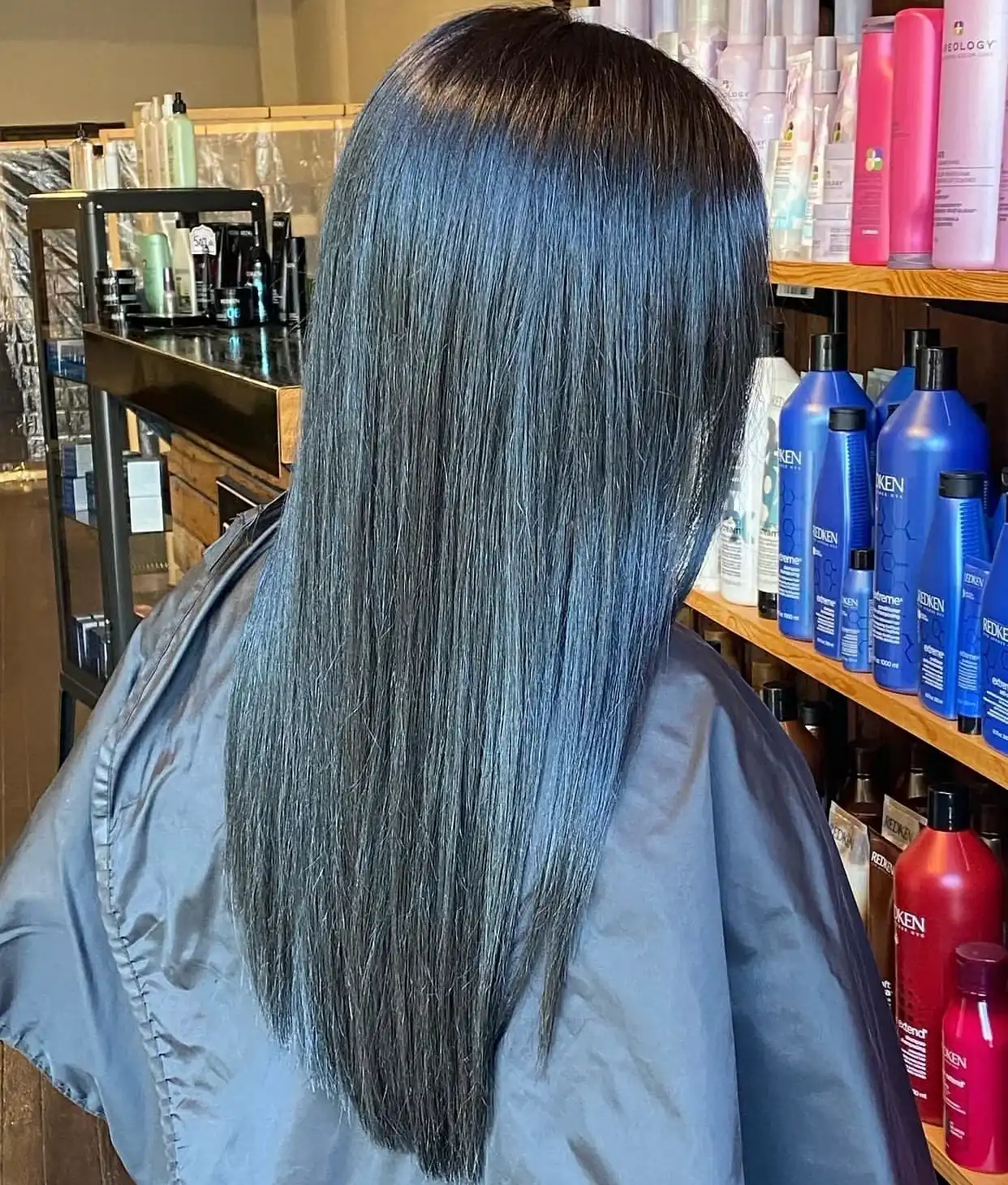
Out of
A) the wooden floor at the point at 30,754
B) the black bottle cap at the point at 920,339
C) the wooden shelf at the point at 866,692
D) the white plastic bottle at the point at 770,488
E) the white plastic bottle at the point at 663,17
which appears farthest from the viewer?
the wooden floor at the point at 30,754

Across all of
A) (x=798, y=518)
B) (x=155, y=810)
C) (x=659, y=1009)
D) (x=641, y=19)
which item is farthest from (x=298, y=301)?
(x=659, y=1009)

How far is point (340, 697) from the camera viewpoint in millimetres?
854

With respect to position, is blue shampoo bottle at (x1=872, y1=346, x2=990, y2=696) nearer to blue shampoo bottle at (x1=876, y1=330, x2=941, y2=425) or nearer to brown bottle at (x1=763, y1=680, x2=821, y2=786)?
blue shampoo bottle at (x1=876, y1=330, x2=941, y2=425)

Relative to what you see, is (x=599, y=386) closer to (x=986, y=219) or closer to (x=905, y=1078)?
(x=905, y=1078)

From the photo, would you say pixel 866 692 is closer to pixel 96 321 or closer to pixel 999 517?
pixel 999 517

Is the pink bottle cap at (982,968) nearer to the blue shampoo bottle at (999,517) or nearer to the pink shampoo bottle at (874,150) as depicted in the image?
the blue shampoo bottle at (999,517)

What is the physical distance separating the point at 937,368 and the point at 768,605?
485mm

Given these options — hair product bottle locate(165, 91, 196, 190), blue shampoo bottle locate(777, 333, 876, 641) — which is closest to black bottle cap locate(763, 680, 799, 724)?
blue shampoo bottle locate(777, 333, 876, 641)

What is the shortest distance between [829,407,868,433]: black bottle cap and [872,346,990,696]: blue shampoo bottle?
56 mm

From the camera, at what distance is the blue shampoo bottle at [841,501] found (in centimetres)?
167

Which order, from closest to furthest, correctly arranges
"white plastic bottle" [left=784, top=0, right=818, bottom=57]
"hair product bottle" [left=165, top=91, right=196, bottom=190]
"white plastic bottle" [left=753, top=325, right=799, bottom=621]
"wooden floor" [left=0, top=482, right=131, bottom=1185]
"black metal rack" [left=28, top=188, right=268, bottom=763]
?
"white plastic bottle" [left=784, top=0, right=818, bottom=57] → "white plastic bottle" [left=753, top=325, right=799, bottom=621] → "wooden floor" [left=0, top=482, right=131, bottom=1185] → "black metal rack" [left=28, top=188, right=268, bottom=763] → "hair product bottle" [left=165, top=91, right=196, bottom=190]

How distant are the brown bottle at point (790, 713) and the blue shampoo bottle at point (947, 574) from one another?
1.60 feet

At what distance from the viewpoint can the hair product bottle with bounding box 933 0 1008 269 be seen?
52.1 inches

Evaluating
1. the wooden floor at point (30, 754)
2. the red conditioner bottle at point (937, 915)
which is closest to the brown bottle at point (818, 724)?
the red conditioner bottle at point (937, 915)
